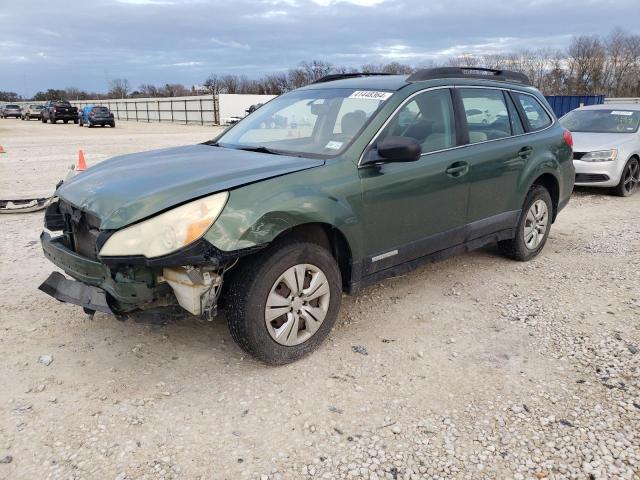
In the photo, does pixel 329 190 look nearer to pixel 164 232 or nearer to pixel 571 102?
pixel 164 232

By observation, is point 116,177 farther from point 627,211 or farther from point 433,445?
point 627,211

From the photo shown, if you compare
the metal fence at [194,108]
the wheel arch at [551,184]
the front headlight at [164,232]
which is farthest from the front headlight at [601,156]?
the metal fence at [194,108]

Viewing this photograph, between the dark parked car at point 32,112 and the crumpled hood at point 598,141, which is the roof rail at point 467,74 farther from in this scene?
the dark parked car at point 32,112

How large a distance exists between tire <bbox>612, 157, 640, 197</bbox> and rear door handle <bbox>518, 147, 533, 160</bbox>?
5.26 m

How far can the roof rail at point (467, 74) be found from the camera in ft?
13.8

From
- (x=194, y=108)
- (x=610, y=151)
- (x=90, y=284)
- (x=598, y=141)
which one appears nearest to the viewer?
(x=90, y=284)

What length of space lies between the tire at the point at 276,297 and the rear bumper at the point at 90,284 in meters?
0.48

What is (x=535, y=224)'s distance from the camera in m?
5.46

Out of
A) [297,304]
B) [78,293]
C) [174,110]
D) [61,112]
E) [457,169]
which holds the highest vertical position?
[174,110]

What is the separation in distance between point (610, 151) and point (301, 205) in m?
7.89

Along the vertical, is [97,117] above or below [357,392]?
above

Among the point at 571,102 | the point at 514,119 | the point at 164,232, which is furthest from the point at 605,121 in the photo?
the point at 571,102

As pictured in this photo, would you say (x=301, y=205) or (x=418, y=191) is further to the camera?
(x=418, y=191)

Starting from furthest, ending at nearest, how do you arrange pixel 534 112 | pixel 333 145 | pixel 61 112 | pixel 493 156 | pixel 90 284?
pixel 61 112
pixel 534 112
pixel 493 156
pixel 333 145
pixel 90 284
